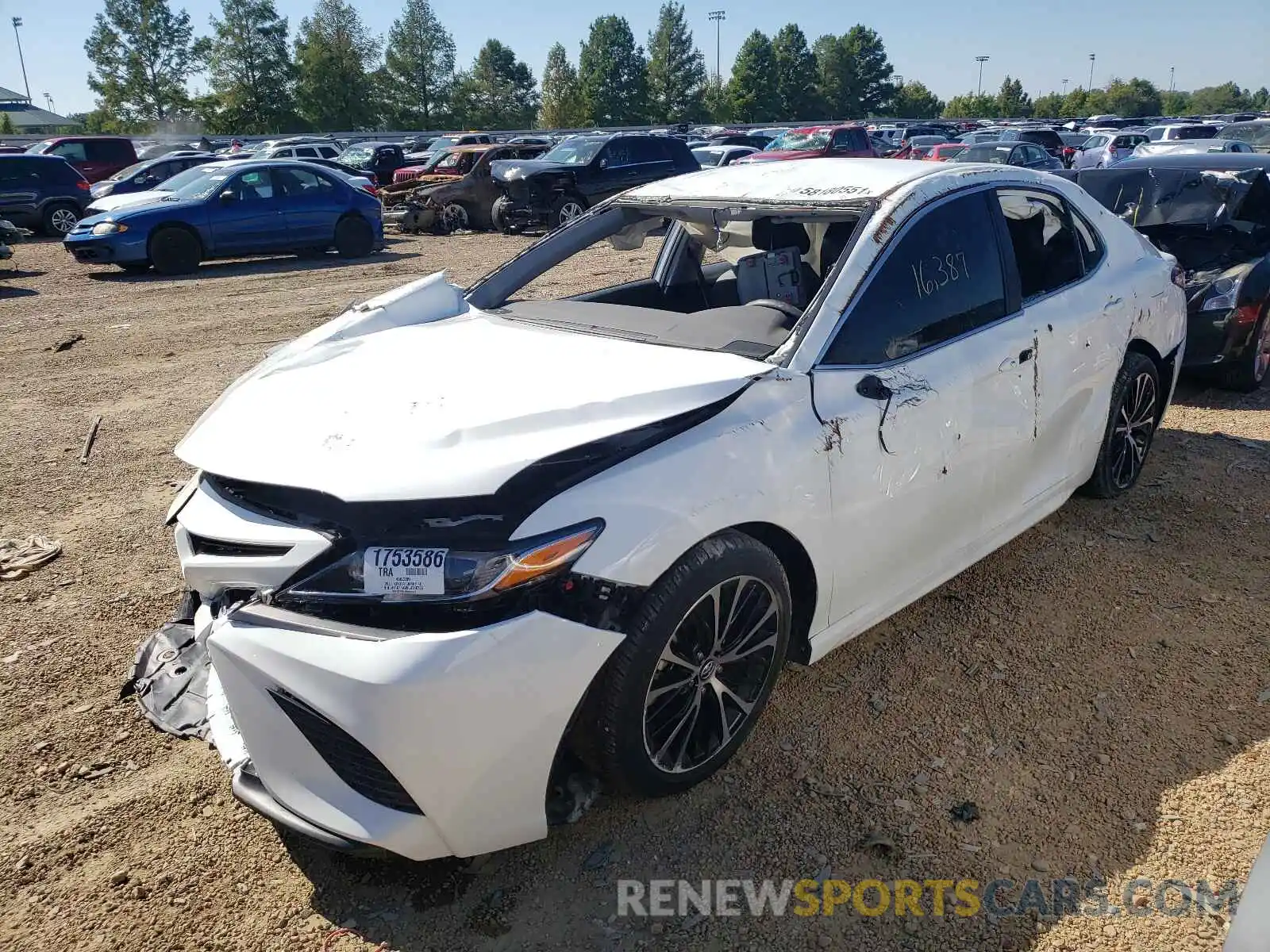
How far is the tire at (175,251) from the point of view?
13.1m

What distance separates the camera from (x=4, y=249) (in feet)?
44.4

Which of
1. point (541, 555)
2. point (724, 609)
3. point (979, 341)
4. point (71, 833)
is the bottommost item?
point (71, 833)

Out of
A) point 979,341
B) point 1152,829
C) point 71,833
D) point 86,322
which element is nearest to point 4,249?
point 86,322

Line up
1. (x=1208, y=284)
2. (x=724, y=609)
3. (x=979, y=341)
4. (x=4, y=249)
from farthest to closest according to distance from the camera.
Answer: (x=4, y=249) → (x=1208, y=284) → (x=979, y=341) → (x=724, y=609)

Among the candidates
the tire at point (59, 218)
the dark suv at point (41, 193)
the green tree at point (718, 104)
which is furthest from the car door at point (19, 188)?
the green tree at point (718, 104)

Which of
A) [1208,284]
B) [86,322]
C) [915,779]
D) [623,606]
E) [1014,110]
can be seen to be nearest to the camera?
[623,606]

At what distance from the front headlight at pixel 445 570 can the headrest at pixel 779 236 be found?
1.96 meters

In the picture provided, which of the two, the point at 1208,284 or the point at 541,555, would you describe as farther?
the point at 1208,284

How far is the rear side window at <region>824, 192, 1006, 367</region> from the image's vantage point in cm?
301

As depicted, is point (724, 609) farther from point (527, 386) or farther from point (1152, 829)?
point (1152, 829)

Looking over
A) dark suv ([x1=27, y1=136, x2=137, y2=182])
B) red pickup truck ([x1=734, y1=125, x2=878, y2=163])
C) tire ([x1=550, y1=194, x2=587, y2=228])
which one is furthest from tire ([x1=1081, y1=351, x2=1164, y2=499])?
dark suv ([x1=27, y1=136, x2=137, y2=182])

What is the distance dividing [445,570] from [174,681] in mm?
1607

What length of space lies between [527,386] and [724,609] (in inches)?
34.2

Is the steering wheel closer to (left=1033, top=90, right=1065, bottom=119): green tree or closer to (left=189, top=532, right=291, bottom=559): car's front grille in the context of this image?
(left=189, top=532, right=291, bottom=559): car's front grille
